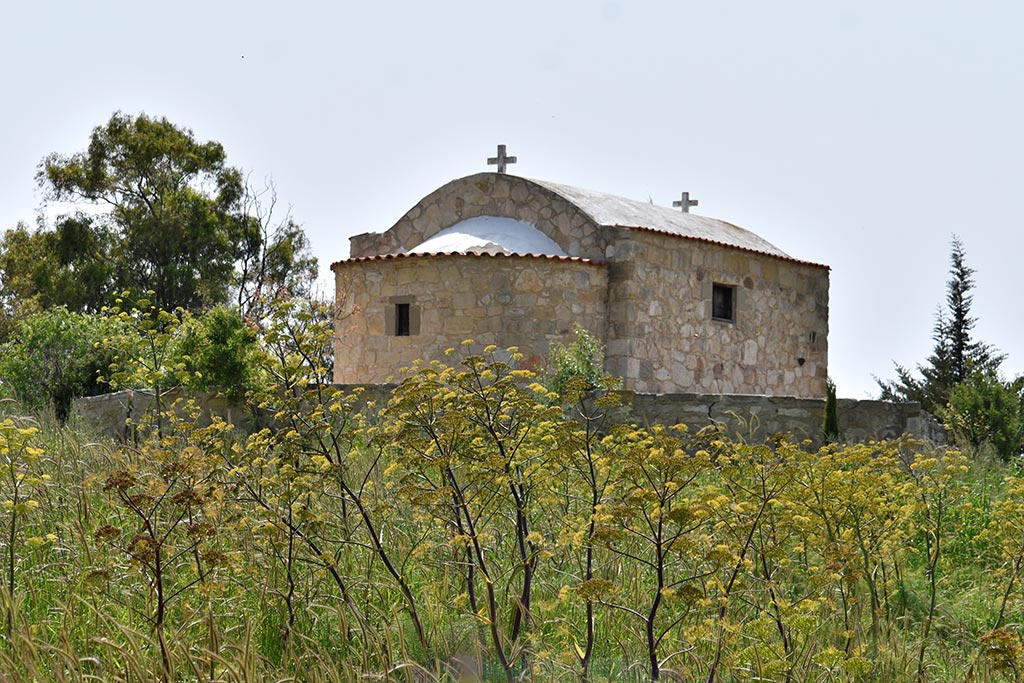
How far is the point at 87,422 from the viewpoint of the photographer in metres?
12.7

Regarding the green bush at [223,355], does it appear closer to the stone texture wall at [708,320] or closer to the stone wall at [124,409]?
the stone wall at [124,409]

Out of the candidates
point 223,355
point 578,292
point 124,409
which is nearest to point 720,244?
point 578,292

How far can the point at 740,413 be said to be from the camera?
44.4ft

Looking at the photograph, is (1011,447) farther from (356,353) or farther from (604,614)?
(604,614)

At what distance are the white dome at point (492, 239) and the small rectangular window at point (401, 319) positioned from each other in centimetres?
76

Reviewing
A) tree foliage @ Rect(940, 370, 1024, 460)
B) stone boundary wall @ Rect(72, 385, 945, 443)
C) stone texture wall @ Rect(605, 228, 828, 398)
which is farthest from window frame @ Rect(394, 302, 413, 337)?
tree foliage @ Rect(940, 370, 1024, 460)

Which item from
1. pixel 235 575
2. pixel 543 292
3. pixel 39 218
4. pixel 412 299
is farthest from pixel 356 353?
pixel 39 218

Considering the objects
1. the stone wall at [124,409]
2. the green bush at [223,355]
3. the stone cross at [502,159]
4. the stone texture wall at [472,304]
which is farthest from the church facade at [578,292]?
the stone wall at [124,409]

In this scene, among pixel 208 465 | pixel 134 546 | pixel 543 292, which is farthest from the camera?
pixel 543 292

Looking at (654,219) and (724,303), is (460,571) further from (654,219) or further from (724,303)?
(654,219)

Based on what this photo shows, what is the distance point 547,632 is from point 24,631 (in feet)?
8.44

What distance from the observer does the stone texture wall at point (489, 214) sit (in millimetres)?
17953

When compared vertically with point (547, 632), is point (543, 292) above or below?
above

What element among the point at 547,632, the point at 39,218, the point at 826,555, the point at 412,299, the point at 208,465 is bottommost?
the point at 547,632
